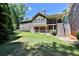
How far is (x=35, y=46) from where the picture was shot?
286 centimetres

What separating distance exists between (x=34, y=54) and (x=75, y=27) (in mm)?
629

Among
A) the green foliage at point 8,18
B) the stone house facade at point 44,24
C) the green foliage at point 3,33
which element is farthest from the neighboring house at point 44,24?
the green foliage at point 3,33

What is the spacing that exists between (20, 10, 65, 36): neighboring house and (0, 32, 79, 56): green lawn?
8 cm

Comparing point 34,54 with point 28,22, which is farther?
point 28,22

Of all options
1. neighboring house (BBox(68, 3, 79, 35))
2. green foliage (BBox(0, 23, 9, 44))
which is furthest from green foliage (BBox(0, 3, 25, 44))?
neighboring house (BBox(68, 3, 79, 35))

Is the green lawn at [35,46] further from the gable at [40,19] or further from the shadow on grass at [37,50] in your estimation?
the gable at [40,19]

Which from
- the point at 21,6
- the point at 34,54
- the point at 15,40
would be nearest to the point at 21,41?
the point at 15,40

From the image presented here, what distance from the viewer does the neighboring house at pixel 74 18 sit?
2887 mm

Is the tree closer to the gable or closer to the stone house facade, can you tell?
the stone house facade

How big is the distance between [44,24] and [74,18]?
0.40 meters

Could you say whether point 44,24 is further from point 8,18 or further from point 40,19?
point 8,18

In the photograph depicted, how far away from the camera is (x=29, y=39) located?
9.55 ft

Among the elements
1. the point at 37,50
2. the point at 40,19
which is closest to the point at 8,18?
the point at 40,19

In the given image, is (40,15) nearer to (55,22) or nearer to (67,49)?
(55,22)
